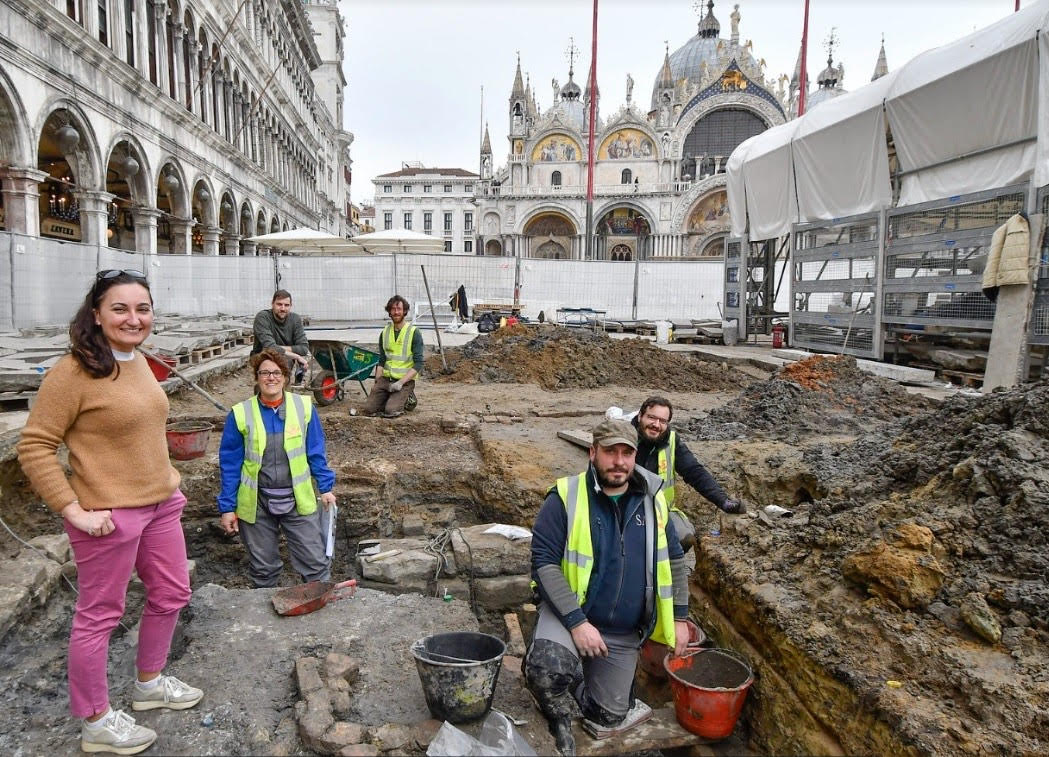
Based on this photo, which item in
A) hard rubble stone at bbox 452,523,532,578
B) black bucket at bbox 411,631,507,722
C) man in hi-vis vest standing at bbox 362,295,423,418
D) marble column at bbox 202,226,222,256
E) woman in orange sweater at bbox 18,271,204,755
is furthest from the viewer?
marble column at bbox 202,226,222,256

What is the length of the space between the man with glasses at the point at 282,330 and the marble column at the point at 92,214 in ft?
38.5

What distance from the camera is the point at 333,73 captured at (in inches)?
2328

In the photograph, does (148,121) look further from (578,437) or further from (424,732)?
(424,732)

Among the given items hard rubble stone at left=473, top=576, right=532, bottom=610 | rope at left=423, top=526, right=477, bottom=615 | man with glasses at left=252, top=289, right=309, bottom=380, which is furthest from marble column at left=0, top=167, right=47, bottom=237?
hard rubble stone at left=473, top=576, right=532, bottom=610

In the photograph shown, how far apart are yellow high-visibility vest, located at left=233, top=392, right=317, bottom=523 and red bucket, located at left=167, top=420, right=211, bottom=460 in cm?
268

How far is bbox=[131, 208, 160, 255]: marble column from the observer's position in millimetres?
19141

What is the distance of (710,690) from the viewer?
3.34m

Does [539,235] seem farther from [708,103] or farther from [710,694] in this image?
[710,694]

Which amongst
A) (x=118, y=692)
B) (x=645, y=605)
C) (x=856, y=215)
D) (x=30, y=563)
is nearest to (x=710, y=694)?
(x=645, y=605)

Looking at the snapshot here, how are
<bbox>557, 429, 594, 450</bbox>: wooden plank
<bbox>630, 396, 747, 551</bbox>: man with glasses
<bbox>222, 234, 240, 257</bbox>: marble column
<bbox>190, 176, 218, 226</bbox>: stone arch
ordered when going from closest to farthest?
<bbox>630, 396, 747, 551</bbox>: man with glasses
<bbox>557, 429, 594, 450</bbox>: wooden plank
<bbox>190, 176, 218, 226</bbox>: stone arch
<bbox>222, 234, 240, 257</bbox>: marble column

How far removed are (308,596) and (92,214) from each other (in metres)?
16.0

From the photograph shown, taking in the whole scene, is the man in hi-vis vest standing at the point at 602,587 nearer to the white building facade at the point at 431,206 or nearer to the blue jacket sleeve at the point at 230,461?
the blue jacket sleeve at the point at 230,461

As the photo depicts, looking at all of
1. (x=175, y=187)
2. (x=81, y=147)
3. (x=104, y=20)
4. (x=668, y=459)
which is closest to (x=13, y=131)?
(x=81, y=147)

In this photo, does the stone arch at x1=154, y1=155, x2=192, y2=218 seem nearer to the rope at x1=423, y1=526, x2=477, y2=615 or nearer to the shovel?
the rope at x1=423, y1=526, x2=477, y2=615
